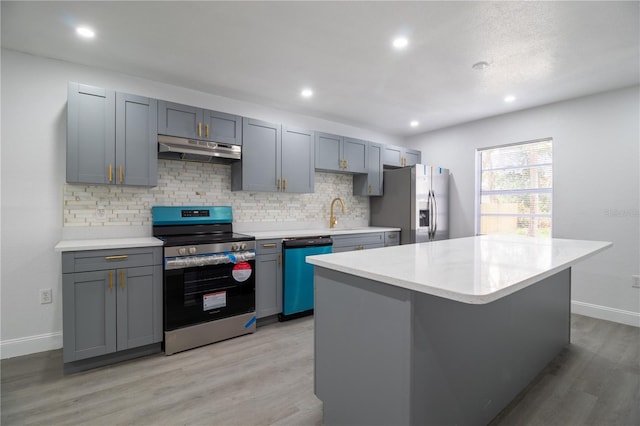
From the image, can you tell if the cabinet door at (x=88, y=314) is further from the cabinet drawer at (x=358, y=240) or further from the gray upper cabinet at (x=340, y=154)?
the gray upper cabinet at (x=340, y=154)

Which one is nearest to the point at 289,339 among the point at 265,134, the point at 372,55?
the point at 265,134

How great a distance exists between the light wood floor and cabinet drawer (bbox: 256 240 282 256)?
93 centimetres

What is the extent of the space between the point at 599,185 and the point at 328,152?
3.19m

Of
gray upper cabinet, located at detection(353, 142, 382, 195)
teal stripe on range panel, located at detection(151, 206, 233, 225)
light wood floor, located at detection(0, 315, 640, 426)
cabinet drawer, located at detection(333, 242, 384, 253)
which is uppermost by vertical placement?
gray upper cabinet, located at detection(353, 142, 382, 195)

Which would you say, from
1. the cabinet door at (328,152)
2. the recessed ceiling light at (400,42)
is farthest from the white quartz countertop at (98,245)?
the recessed ceiling light at (400,42)

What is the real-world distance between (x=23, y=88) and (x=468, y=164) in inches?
208

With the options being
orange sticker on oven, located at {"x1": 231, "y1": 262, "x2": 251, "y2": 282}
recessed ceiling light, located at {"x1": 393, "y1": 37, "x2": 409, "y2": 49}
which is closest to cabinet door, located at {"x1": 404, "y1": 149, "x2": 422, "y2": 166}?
recessed ceiling light, located at {"x1": 393, "y1": 37, "x2": 409, "y2": 49}

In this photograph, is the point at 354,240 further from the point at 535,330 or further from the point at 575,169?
the point at 575,169

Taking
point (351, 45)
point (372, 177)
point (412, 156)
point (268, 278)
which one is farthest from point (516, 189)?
point (268, 278)

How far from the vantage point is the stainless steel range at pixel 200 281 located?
2613mm

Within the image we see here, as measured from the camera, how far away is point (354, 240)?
4004 millimetres

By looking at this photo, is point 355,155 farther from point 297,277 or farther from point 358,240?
point 297,277

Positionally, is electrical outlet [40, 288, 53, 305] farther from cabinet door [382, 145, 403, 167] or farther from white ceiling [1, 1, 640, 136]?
cabinet door [382, 145, 403, 167]

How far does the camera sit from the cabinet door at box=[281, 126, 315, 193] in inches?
147
